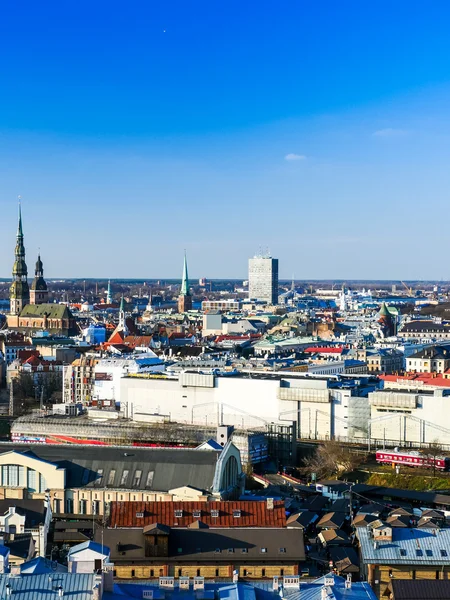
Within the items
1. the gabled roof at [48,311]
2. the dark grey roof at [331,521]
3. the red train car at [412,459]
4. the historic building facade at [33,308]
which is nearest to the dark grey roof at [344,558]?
the dark grey roof at [331,521]

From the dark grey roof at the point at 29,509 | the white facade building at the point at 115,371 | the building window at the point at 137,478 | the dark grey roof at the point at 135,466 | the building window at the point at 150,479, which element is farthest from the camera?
the white facade building at the point at 115,371

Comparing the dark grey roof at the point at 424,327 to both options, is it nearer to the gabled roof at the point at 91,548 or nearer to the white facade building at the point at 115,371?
the white facade building at the point at 115,371

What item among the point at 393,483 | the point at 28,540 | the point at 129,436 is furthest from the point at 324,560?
the point at 129,436

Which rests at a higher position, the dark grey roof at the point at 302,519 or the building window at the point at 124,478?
the building window at the point at 124,478

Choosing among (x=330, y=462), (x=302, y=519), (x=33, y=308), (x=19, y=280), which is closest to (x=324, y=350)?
(x=330, y=462)

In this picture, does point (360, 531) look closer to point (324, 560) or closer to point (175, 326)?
point (324, 560)

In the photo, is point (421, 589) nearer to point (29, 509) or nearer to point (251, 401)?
point (29, 509)
